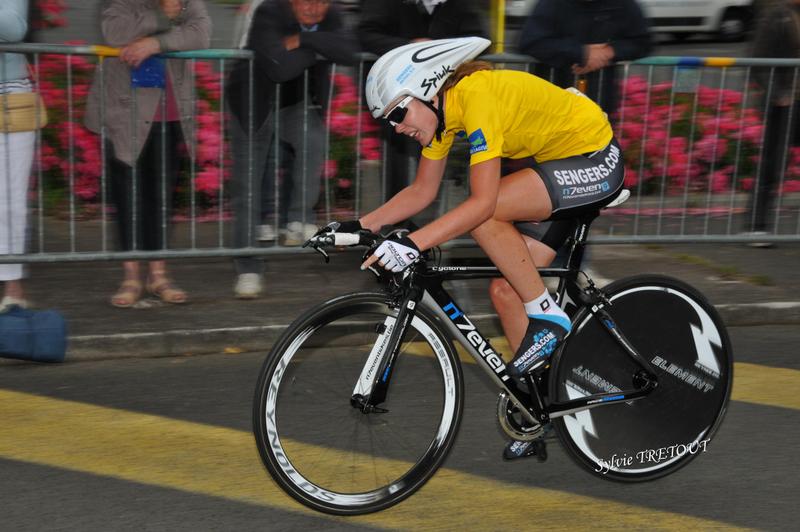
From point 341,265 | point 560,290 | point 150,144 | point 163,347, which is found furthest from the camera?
point 341,265

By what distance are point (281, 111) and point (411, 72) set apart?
9.98 ft

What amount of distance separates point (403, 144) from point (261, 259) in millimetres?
1123

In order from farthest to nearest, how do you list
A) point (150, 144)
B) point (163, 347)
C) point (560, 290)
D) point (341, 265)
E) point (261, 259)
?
point (341, 265), point (261, 259), point (150, 144), point (163, 347), point (560, 290)

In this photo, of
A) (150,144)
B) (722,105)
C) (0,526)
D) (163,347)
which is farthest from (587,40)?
(0,526)

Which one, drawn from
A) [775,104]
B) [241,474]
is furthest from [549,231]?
[775,104]

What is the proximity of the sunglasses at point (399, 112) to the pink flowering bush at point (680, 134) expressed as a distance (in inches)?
140

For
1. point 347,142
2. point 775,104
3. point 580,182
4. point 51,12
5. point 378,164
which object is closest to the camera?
point 580,182

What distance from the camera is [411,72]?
3.87 metres

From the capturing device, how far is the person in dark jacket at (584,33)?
22.0ft

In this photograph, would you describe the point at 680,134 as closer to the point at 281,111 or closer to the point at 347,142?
the point at 347,142

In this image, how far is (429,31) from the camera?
667 centimetres

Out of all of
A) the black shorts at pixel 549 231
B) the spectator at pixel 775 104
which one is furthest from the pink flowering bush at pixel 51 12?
the black shorts at pixel 549 231

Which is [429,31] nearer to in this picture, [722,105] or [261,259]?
[261,259]

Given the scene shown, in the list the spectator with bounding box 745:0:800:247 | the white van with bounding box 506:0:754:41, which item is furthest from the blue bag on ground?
the white van with bounding box 506:0:754:41
